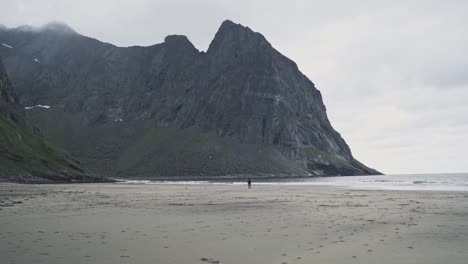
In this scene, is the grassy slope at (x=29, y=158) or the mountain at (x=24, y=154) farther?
the mountain at (x=24, y=154)

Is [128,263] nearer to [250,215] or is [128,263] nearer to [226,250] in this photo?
[226,250]

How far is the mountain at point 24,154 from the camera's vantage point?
116812 millimetres

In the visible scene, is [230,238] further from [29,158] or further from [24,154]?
[24,154]

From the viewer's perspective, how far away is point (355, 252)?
14.4 meters

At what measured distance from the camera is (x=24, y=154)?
434 feet

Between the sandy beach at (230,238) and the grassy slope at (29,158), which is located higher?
the grassy slope at (29,158)

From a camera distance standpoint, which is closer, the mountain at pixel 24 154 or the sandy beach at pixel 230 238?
the sandy beach at pixel 230 238

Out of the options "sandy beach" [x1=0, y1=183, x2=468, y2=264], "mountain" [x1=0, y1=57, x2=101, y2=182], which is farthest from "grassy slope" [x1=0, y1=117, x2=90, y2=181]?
"sandy beach" [x1=0, y1=183, x2=468, y2=264]

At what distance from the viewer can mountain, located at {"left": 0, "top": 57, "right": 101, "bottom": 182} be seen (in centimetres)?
11681

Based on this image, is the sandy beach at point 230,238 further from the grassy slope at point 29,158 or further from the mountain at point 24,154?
the grassy slope at point 29,158

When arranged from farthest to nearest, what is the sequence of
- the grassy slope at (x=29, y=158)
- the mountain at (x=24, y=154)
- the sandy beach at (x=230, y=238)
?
the mountain at (x=24, y=154), the grassy slope at (x=29, y=158), the sandy beach at (x=230, y=238)

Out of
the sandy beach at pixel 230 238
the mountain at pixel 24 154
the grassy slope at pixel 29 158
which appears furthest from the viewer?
the mountain at pixel 24 154

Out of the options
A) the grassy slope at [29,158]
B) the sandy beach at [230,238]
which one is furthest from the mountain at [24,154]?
the sandy beach at [230,238]

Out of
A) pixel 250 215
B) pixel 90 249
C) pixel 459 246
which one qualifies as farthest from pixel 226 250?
pixel 250 215
